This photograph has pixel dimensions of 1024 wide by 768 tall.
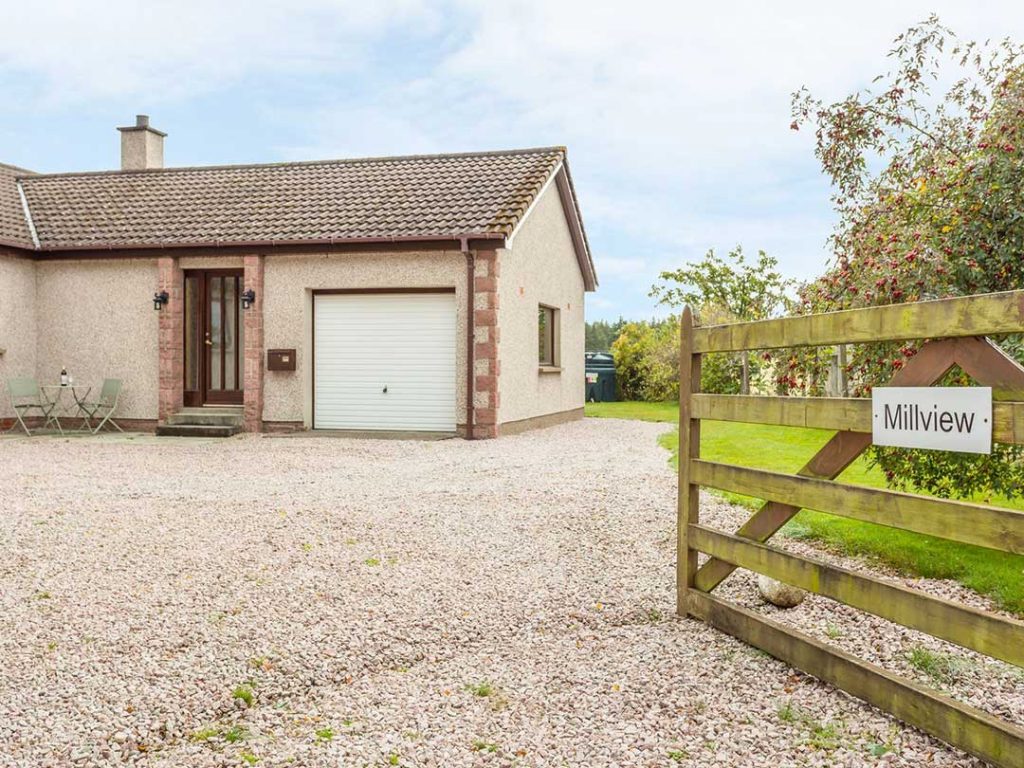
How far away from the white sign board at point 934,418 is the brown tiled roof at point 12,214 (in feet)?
52.3

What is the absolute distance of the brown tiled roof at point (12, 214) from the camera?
1543 centimetres

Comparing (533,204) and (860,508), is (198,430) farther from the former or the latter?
(860,508)

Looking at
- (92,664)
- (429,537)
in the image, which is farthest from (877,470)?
(92,664)

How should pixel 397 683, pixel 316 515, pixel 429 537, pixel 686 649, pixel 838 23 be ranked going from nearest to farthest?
1. pixel 397 683
2. pixel 686 649
3. pixel 429 537
4. pixel 316 515
5. pixel 838 23

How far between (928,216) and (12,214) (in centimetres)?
1659

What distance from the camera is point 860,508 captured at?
3275 millimetres

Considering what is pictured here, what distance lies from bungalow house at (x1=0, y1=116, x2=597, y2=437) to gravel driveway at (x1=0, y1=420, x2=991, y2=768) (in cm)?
661

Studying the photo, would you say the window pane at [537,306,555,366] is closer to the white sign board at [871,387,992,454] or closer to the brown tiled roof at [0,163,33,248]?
the brown tiled roof at [0,163,33,248]

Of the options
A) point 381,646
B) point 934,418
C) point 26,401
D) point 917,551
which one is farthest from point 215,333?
point 934,418

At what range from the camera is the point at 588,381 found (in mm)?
27891

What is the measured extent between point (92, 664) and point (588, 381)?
24.4m

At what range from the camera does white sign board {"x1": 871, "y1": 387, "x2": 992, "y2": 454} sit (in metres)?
2.76

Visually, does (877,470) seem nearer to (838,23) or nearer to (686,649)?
(838,23)

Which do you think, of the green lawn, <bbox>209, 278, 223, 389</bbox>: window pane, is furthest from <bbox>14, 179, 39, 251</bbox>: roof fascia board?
the green lawn
